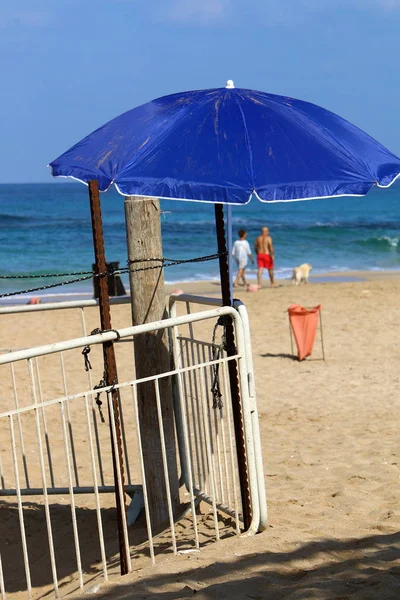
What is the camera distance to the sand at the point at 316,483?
13.2 ft

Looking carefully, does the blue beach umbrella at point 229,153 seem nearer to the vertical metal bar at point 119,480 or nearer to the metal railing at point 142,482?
the metal railing at point 142,482

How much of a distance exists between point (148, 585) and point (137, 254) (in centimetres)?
199

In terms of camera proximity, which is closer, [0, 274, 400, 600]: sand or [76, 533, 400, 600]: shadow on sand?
[76, 533, 400, 600]: shadow on sand

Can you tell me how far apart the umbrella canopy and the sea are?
36.2ft

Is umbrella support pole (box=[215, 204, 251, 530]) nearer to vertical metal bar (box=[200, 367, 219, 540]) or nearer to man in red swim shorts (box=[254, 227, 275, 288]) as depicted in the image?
vertical metal bar (box=[200, 367, 219, 540])

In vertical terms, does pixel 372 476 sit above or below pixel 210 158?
below

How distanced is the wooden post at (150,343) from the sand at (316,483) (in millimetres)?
620

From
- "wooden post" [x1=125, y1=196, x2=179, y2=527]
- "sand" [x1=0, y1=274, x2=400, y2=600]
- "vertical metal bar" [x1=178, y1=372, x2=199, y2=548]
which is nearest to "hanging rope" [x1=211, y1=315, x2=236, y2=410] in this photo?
"vertical metal bar" [x1=178, y1=372, x2=199, y2=548]

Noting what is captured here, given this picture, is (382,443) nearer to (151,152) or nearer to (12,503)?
(12,503)

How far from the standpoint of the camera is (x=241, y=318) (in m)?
4.82

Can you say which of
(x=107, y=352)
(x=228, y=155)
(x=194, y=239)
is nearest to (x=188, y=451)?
(x=107, y=352)

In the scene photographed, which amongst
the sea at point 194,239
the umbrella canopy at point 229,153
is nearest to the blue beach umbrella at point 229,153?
the umbrella canopy at point 229,153

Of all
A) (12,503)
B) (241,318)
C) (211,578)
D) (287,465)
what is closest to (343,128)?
(241,318)

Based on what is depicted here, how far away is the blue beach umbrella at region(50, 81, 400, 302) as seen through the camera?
13.5ft
